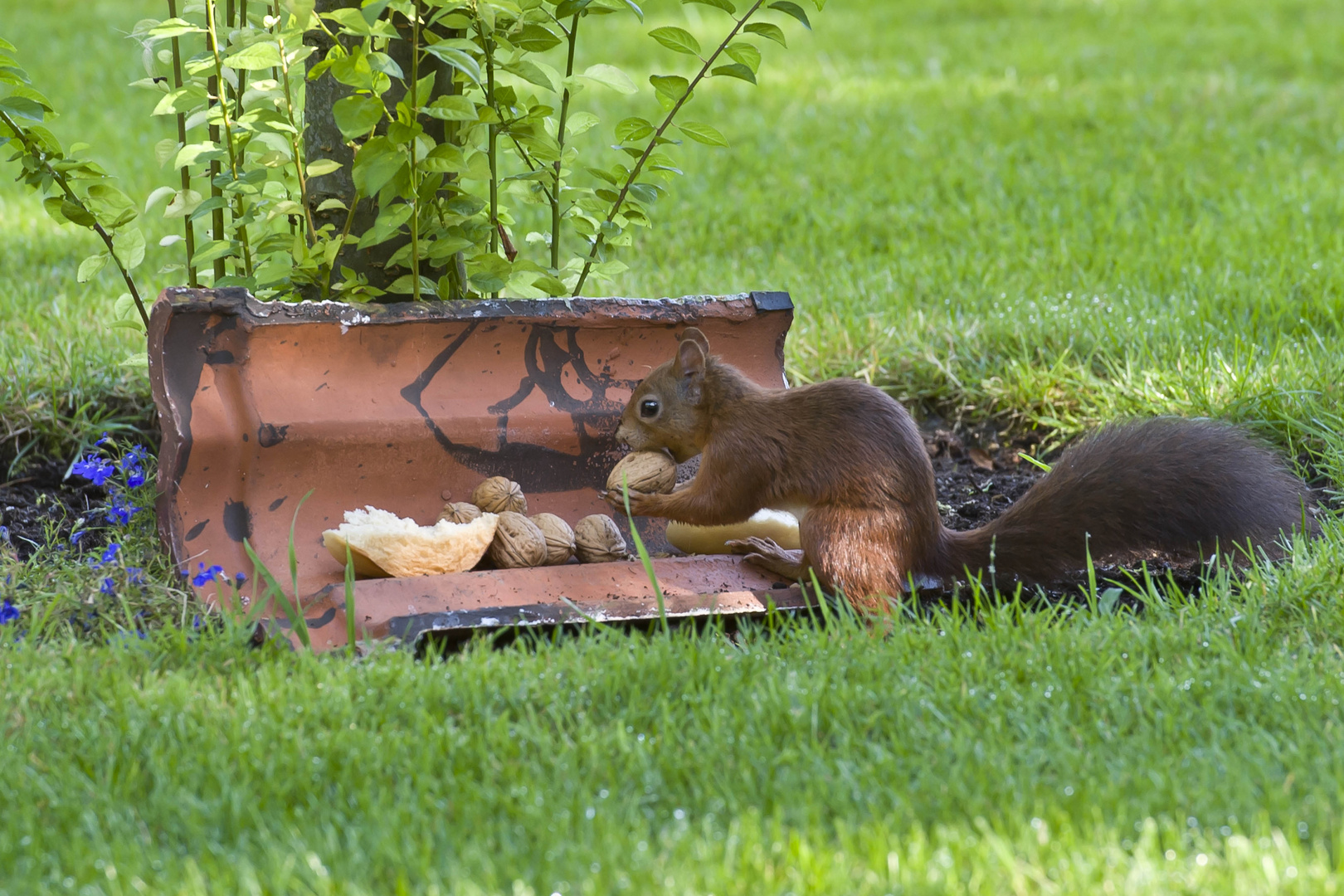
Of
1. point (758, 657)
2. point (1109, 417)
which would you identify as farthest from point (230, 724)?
point (1109, 417)

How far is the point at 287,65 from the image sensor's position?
2.32 meters

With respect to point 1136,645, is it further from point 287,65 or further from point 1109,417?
point 287,65

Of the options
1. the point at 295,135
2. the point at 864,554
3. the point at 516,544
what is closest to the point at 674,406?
the point at 516,544

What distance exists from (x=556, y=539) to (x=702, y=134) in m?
0.90

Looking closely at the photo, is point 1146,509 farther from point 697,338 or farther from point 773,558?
point 697,338

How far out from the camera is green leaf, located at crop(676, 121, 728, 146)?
264 cm

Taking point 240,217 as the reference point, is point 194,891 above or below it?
below

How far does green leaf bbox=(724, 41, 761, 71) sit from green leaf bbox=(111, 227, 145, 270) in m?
1.23

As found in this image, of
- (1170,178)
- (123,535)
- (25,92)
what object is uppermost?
(25,92)

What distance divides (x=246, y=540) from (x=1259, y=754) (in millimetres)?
1634

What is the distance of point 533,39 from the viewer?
250 cm

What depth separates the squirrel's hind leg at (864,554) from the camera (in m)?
2.25

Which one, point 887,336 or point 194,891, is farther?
point 887,336

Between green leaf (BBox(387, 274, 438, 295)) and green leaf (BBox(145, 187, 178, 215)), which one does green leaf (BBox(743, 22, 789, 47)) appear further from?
green leaf (BBox(145, 187, 178, 215))
